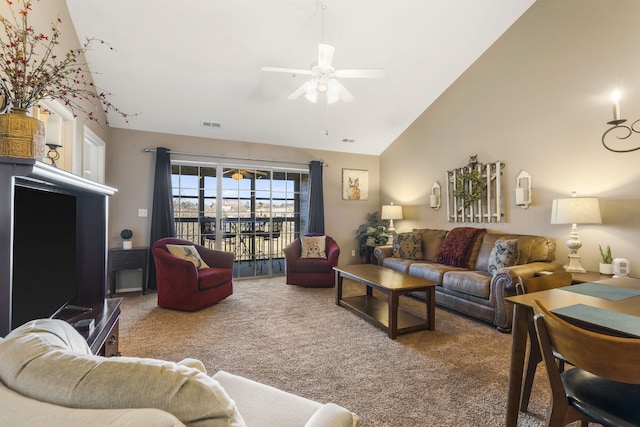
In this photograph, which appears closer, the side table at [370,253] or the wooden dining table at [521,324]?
the wooden dining table at [521,324]

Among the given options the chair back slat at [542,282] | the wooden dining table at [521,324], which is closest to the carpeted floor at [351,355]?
the wooden dining table at [521,324]

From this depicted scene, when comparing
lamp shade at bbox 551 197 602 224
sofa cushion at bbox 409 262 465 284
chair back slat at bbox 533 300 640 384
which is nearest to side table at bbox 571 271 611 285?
lamp shade at bbox 551 197 602 224

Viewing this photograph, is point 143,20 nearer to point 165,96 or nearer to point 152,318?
point 165,96

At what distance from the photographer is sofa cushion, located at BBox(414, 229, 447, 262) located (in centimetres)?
457

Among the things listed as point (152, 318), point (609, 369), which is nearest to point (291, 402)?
point (609, 369)

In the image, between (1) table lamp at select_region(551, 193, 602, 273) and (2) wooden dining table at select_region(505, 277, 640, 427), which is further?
(1) table lamp at select_region(551, 193, 602, 273)

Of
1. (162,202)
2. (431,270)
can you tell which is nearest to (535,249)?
(431,270)

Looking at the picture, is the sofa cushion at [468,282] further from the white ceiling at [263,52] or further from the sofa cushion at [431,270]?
the white ceiling at [263,52]

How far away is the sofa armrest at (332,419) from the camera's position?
2.90 feet

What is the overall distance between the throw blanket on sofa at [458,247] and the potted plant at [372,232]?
1.55 metres

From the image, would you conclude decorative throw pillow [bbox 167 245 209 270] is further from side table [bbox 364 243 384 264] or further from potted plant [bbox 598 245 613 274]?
potted plant [bbox 598 245 613 274]

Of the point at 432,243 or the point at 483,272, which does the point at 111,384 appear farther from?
the point at 432,243

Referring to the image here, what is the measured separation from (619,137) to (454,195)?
1992mm

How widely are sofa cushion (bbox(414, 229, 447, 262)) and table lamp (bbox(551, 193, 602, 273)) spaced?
1.63 m
